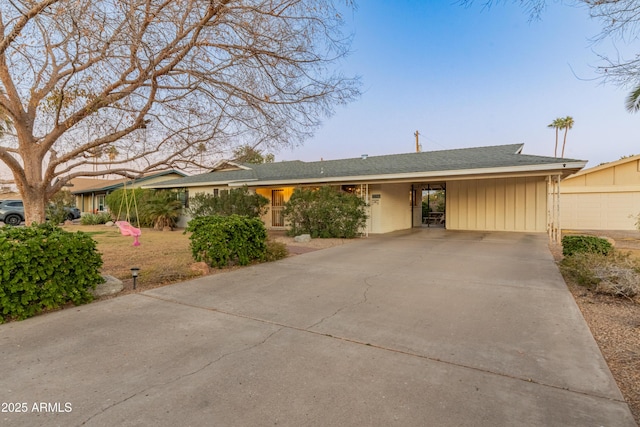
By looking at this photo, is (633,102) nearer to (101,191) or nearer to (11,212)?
(11,212)

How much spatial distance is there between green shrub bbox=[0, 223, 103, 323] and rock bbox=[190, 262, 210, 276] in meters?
2.01

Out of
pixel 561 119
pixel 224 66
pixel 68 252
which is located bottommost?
pixel 68 252

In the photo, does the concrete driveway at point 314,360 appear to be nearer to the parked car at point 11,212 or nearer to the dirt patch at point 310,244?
the dirt patch at point 310,244

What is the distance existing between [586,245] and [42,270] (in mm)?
9883

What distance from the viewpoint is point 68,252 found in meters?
4.46

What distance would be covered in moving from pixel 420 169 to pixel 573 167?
445 cm

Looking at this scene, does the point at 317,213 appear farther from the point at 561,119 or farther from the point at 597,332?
the point at 561,119

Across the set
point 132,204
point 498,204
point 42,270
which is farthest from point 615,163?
point 132,204

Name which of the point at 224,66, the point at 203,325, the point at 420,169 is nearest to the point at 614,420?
the point at 203,325

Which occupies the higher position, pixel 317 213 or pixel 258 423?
pixel 317 213

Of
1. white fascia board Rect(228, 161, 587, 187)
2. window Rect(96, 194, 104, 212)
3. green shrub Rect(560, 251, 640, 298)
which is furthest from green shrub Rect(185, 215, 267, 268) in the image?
window Rect(96, 194, 104, 212)

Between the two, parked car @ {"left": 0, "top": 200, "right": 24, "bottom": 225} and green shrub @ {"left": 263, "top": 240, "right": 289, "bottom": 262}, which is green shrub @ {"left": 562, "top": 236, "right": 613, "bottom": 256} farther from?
parked car @ {"left": 0, "top": 200, "right": 24, "bottom": 225}

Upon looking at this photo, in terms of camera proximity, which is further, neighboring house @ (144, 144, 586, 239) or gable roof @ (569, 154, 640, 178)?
gable roof @ (569, 154, 640, 178)

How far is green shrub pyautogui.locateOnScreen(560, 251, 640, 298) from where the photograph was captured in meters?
4.78
